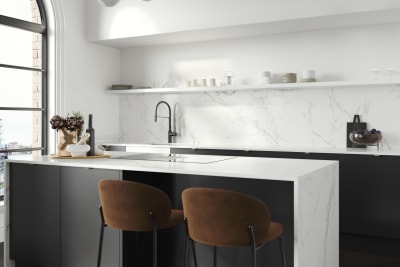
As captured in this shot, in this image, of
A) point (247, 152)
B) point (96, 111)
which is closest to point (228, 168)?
point (247, 152)

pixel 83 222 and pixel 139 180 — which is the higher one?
pixel 139 180

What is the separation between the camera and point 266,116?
18.5 feet

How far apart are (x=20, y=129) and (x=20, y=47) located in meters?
0.94

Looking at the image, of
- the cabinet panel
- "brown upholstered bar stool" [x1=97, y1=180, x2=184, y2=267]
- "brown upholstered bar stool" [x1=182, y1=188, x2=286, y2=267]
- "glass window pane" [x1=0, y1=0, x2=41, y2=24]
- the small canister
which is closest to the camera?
"brown upholstered bar stool" [x1=182, y1=188, x2=286, y2=267]

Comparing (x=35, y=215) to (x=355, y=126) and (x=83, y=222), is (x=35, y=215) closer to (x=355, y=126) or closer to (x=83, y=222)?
(x=83, y=222)

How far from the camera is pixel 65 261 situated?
11.5 ft

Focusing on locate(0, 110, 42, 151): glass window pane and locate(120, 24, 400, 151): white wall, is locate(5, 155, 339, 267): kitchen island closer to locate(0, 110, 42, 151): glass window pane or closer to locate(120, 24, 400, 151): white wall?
locate(0, 110, 42, 151): glass window pane

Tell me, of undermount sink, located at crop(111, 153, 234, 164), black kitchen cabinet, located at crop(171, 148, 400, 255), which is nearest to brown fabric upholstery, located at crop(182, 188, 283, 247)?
undermount sink, located at crop(111, 153, 234, 164)

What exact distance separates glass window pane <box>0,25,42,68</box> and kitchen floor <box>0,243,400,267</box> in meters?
2.27

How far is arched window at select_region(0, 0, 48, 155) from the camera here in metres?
5.18

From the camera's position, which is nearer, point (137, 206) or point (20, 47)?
point (137, 206)

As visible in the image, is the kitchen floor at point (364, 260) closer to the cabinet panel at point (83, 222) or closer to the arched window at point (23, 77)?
the cabinet panel at point (83, 222)

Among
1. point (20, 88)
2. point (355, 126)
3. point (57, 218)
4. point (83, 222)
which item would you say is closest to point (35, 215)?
point (57, 218)

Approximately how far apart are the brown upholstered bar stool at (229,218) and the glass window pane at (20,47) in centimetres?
356
